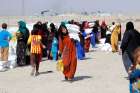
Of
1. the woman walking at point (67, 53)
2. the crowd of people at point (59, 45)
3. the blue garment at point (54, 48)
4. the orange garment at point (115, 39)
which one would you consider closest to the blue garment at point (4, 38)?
the crowd of people at point (59, 45)

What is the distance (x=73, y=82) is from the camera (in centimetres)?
1395

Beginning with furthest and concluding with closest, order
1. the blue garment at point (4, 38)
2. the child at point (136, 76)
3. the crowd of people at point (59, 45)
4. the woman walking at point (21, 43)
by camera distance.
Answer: the woman walking at point (21, 43) < the blue garment at point (4, 38) < the crowd of people at point (59, 45) < the child at point (136, 76)

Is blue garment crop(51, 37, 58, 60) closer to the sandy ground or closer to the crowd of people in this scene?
the crowd of people

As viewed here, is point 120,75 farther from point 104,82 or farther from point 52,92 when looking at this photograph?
point 52,92

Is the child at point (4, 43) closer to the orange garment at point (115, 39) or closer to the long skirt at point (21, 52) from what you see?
the long skirt at point (21, 52)

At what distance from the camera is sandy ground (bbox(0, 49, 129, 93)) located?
12625 millimetres

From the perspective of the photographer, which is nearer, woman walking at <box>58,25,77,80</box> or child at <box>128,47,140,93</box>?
child at <box>128,47,140,93</box>

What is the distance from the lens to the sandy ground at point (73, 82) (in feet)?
41.4

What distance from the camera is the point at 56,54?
20.7 m

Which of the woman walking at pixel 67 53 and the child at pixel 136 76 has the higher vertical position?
→ the child at pixel 136 76

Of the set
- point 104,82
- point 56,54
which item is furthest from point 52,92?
point 56,54

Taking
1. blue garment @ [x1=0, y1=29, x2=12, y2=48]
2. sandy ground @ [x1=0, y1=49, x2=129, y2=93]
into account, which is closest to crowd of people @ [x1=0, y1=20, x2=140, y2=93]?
blue garment @ [x1=0, y1=29, x2=12, y2=48]

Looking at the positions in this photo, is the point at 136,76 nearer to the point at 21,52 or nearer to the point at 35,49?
the point at 35,49

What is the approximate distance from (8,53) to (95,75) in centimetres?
441
